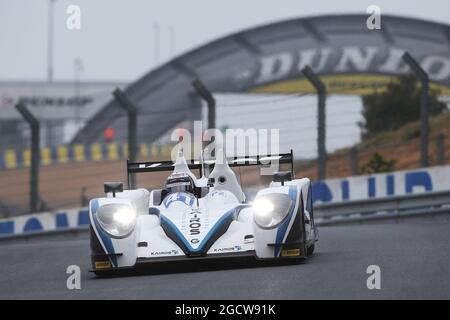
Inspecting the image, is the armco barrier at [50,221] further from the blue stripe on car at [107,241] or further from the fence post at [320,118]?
the blue stripe on car at [107,241]

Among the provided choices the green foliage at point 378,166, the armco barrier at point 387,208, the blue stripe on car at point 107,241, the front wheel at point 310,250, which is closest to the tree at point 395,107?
the green foliage at point 378,166

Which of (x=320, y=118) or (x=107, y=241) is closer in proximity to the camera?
(x=107, y=241)

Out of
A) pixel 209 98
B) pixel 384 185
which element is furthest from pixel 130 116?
pixel 384 185

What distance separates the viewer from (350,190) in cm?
1788

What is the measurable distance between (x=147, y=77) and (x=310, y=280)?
4820 centimetres

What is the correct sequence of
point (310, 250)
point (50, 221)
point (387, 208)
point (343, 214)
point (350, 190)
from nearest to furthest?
point (310, 250) < point (387, 208) < point (343, 214) < point (350, 190) < point (50, 221)

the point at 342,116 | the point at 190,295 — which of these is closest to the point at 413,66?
the point at 342,116

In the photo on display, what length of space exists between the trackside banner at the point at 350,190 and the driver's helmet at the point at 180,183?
6612mm

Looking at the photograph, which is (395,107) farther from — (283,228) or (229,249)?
(229,249)

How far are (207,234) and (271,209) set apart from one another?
1.77ft

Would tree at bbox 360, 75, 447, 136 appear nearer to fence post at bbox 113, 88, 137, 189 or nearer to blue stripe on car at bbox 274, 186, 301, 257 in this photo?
fence post at bbox 113, 88, 137, 189

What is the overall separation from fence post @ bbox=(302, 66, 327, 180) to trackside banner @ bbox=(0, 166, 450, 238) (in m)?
0.23

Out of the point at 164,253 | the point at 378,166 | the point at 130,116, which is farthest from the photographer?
the point at 378,166

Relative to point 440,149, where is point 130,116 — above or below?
above
